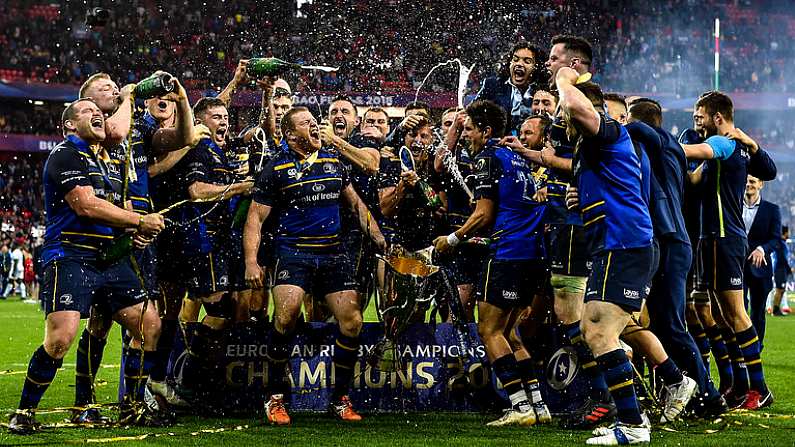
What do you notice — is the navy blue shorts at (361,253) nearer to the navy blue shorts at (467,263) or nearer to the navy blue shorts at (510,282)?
the navy blue shorts at (467,263)

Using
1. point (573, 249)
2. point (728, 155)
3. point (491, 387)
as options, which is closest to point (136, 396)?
point (491, 387)

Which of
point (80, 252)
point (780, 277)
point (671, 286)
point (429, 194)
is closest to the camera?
point (80, 252)

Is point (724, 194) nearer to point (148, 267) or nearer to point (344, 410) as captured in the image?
point (344, 410)

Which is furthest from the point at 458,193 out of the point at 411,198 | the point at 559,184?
the point at 559,184

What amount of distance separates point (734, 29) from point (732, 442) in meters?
33.1

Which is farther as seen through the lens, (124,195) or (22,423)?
(124,195)

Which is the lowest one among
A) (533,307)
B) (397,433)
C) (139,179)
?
(397,433)

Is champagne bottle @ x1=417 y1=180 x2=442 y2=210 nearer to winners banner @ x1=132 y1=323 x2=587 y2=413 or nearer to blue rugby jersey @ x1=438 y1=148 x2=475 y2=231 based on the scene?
blue rugby jersey @ x1=438 y1=148 x2=475 y2=231

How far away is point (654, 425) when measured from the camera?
6.20 meters

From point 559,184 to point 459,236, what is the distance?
0.74m

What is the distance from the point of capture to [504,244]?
6551 mm

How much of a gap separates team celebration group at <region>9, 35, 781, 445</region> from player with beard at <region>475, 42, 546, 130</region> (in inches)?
0.7

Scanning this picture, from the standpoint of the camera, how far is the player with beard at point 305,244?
22.0 feet

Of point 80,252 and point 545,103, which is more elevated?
point 545,103
